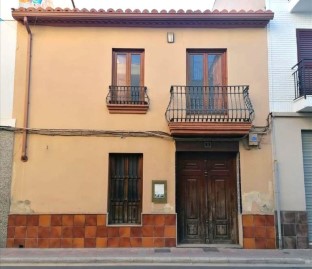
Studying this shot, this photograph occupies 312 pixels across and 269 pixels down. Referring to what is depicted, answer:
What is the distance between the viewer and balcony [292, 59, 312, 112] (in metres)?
9.62

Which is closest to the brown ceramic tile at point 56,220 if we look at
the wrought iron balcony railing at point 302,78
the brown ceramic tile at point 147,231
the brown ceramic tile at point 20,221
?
the brown ceramic tile at point 20,221

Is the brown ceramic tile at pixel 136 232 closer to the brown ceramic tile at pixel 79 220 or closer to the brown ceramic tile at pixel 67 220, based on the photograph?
the brown ceramic tile at pixel 79 220

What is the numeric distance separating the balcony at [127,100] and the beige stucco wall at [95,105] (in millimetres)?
173

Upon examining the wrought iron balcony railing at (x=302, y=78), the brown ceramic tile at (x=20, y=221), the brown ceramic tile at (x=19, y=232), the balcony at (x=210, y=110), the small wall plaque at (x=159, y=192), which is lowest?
the brown ceramic tile at (x=19, y=232)

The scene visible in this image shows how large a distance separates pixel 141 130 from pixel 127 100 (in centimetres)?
93

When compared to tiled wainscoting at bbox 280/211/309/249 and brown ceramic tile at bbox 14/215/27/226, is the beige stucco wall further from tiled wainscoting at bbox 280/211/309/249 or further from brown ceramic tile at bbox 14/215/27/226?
tiled wainscoting at bbox 280/211/309/249

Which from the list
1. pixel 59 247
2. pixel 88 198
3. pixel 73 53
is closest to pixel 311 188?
pixel 88 198

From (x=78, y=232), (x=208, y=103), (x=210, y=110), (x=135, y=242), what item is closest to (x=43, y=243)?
(x=78, y=232)

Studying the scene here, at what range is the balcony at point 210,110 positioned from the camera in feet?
30.7

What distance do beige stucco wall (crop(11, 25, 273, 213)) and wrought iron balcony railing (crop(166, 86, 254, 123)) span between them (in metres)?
0.24

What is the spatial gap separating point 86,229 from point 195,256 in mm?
2952

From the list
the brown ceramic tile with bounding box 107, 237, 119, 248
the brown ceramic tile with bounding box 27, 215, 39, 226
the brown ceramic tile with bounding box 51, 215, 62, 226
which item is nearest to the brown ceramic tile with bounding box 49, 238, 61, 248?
the brown ceramic tile with bounding box 51, 215, 62, 226

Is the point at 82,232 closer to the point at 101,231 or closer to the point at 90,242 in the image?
the point at 90,242

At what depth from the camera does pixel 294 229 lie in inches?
369
